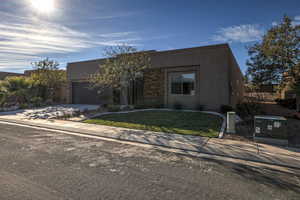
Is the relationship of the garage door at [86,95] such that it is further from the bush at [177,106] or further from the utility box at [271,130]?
the utility box at [271,130]

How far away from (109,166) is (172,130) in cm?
399

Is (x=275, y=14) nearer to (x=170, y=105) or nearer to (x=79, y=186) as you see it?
(x=170, y=105)

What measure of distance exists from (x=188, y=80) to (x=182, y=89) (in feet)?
2.82

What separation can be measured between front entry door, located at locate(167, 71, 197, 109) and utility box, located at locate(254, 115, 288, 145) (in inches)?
284

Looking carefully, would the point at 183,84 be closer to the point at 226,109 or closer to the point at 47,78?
the point at 226,109

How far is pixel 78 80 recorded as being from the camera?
1989 centimetres

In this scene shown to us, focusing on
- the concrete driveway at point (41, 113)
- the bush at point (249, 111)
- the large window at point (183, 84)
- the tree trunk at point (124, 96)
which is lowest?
Result: the concrete driveway at point (41, 113)

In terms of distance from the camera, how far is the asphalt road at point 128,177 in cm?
283

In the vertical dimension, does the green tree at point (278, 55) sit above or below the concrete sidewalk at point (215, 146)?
above

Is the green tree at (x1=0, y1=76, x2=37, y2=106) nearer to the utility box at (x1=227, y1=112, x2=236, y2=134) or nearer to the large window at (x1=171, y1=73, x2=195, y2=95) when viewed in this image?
the large window at (x1=171, y1=73, x2=195, y2=95)

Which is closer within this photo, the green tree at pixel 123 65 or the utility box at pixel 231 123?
the utility box at pixel 231 123

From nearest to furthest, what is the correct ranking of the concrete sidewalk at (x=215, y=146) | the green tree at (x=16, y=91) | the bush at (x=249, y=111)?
the concrete sidewalk at (x=215, y=146) < the bush at (x=249, y=111) < the green tree at (x=16, y=91)

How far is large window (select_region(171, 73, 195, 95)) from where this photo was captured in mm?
13166

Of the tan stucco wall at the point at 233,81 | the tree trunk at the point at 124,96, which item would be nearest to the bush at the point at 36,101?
the tree trunk at the point at 124,96
